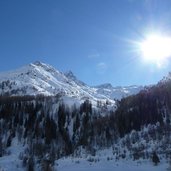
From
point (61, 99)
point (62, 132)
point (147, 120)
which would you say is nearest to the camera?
point (147, 120)

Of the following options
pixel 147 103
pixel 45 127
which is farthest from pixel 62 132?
pixel 147 103

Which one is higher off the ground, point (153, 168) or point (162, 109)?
point (162, 109)

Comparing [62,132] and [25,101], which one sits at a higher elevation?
[25,101]

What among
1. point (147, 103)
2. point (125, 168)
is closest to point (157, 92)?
point (147, 103)

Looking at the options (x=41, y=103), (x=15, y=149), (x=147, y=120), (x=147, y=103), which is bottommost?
(x=15, y=149)

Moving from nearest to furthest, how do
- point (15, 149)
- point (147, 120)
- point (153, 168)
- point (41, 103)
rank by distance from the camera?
point (153, 168) < point (147, 120) < point (15, 149) < point (41, 103)

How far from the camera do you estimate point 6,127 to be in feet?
472

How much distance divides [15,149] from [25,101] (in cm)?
4907

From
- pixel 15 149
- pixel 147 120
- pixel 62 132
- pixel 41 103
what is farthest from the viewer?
pixel 41 103

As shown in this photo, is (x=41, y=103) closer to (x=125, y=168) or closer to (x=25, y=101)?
(x=25, y=101)

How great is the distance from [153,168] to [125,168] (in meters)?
3.27

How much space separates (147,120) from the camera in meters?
114

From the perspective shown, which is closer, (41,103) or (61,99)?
(41,103)

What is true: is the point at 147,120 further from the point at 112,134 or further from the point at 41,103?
the point at 41,103
